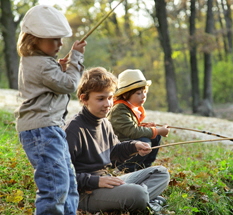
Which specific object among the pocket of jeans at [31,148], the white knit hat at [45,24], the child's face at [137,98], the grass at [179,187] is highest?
the white knit hat at [45,24]

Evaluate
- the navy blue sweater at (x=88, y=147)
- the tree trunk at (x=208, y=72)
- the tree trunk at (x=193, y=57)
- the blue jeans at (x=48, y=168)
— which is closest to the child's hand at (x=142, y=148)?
the navy blue sweater at (x=88, y=147)

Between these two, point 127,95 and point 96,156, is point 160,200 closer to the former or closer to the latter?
point 96,156

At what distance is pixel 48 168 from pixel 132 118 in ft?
6.08

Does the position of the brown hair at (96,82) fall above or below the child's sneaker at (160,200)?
above

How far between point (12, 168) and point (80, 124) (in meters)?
1.14

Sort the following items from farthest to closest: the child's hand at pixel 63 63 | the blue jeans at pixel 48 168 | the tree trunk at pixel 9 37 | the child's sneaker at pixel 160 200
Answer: the tree trunk at pixel 9 37 → the child's sneaker at pixel 160 200 → the child's hand at pixel 63 63 → the blue jeans at pixel 48 168

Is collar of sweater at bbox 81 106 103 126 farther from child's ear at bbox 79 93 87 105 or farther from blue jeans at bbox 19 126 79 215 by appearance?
blue jeans at bbox 19 126 79 215

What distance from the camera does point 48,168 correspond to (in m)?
2.48

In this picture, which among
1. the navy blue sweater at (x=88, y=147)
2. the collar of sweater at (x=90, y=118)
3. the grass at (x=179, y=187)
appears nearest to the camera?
the navy blue sweater at (x=88, y=147)

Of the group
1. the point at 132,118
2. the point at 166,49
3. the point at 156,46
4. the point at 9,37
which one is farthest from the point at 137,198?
the point at 156,46

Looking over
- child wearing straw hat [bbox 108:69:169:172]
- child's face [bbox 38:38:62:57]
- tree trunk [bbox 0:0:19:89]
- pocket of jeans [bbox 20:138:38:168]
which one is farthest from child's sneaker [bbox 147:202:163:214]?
tree trunk [bbox 0:0:19:89]

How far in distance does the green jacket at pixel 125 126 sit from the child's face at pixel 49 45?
1.56 meters

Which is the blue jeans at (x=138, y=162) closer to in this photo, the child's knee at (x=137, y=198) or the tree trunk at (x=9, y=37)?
the child's knee at (x=137, y=198)

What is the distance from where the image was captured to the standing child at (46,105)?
2490 millimetres
